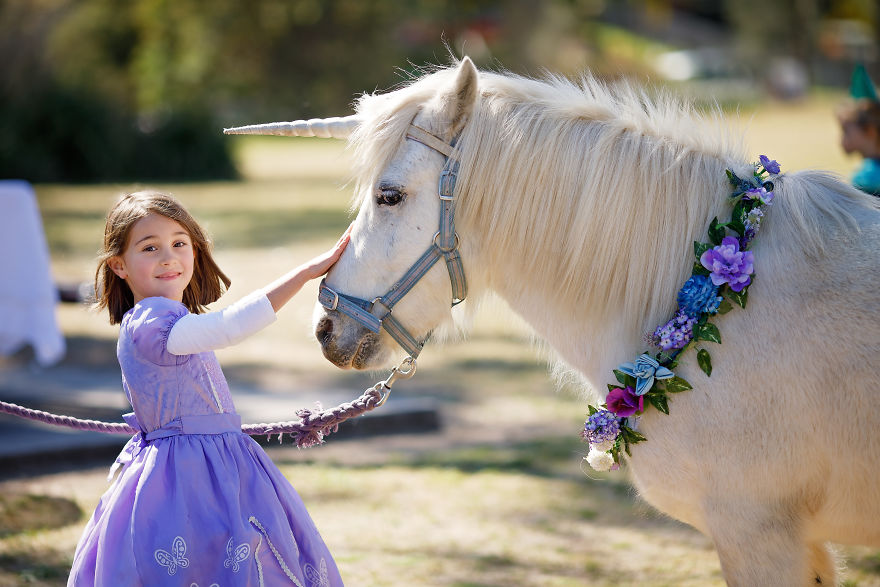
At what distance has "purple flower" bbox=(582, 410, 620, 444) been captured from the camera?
8.36 feet

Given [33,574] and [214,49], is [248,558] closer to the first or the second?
[33,574]

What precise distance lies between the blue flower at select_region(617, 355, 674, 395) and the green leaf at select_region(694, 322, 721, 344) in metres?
0.13

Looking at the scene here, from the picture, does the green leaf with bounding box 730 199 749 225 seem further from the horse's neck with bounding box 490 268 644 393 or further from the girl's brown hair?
the girl's brown hair

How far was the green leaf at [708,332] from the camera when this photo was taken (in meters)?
2.42

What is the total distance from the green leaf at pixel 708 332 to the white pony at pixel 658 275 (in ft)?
0.17

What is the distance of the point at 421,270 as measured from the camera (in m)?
2.65

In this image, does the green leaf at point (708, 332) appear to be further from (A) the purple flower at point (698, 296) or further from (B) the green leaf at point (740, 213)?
(B) the green leaf at point (740, 213)

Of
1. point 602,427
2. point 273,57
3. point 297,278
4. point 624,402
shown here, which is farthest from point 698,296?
point 273,57

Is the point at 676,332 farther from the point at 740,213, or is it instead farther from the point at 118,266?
the point at 118,266

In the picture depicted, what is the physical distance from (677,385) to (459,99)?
1048 millimetres

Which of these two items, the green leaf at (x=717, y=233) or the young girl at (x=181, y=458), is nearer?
the young girl at (x=181, y=458)

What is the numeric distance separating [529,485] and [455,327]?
258cm

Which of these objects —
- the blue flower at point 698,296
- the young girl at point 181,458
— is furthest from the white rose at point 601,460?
the young girl at point 181,458

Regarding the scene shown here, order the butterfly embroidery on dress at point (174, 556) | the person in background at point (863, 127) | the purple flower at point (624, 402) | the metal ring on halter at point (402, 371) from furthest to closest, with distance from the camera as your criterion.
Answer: the person in background at point (863, 127) < the metal ring on halter at point (402, 371) < the purple flower at point (624, 402) < the butterfly embroidery on dress at point (174, 556)
